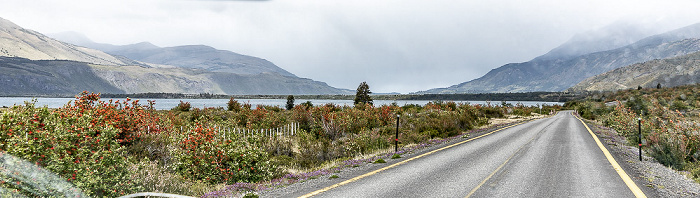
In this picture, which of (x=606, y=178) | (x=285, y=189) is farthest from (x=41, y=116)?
(x=606, y=178)

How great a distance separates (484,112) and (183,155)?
137ft

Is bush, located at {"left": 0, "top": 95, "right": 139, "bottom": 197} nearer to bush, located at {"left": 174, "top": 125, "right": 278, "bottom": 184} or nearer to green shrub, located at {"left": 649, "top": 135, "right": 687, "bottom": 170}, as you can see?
bush, located at {"left": 174, "top": 125, "right": 278, "bottom": 184}

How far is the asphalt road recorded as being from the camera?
7.47 metres

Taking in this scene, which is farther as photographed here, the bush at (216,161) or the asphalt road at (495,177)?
the bush at (216,161)

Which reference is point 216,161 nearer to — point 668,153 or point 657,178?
point 657,178

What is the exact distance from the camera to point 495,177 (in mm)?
8953

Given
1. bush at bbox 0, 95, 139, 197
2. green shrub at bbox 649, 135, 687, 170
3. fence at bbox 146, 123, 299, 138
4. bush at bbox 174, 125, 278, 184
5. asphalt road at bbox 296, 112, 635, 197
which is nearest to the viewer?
bush at bbox 0, 95, 139, 197

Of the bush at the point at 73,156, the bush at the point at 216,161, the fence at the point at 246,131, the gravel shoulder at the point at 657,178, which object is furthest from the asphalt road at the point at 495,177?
the fence at the point at 246,131

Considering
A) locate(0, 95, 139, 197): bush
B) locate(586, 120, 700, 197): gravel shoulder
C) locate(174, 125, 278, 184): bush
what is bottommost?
locate(586, 120, 700, 197): gravel shoulder

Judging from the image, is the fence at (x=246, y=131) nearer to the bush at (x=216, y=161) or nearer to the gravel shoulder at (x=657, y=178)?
the bush at (x=216, y=161)

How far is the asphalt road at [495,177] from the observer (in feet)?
24.5

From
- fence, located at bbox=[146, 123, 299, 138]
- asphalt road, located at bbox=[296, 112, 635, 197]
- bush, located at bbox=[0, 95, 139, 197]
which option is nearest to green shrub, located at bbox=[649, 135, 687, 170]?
asphalt road, located at bbox=[296, 112, 635, 197]

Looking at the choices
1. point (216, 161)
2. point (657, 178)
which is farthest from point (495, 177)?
point (216, 161)

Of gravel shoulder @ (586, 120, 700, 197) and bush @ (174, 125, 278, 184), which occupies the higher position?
bush @ (174, 125, 278, 184)
